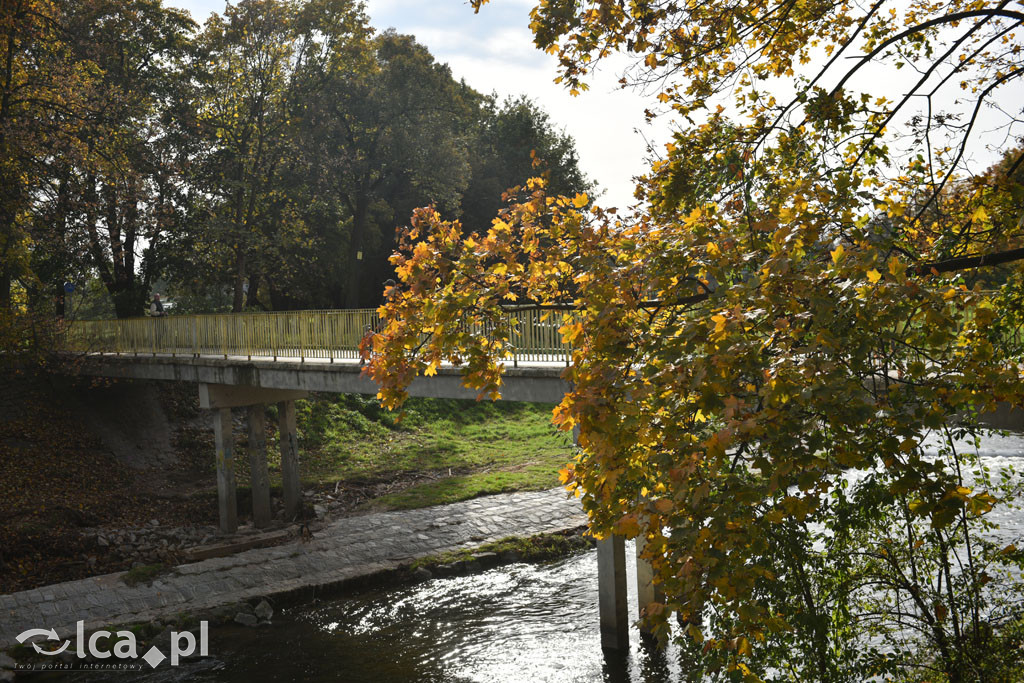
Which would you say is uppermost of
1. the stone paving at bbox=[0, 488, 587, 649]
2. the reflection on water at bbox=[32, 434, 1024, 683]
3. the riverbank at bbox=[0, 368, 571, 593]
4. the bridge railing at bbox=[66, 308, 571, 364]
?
the bridge railing at bbox=[66, 308, 571, 364]

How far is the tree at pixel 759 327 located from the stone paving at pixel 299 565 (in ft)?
41.6

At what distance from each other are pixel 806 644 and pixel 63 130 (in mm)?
22135

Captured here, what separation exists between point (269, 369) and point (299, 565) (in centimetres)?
494

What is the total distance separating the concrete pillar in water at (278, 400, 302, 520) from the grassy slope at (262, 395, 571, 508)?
7.19 ft

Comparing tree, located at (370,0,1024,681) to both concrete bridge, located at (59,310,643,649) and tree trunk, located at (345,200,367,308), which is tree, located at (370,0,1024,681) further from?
tree trunk, located at (345,200,367,308)

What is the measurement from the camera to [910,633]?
11.4 meters

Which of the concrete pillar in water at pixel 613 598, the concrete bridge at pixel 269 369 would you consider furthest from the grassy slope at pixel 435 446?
the concrete pillar in water at pixel 613 598

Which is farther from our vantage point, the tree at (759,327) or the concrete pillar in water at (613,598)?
the concrete pillar in water at (613,598)

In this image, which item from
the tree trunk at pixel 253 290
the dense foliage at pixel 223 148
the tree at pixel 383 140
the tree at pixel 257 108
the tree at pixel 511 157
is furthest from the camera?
the tree at pixel 511 157

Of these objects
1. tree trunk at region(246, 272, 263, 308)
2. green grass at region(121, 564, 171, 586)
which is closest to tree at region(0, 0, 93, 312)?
green grass at region(121, 564, 171, 586)

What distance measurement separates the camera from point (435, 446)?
2970 centimetres

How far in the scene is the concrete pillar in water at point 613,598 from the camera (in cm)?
1284

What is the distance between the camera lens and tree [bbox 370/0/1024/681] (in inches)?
132

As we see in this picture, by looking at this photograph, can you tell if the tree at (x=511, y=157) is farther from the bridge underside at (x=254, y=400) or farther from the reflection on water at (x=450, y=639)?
the reflection on water at (x=450, y=639)
